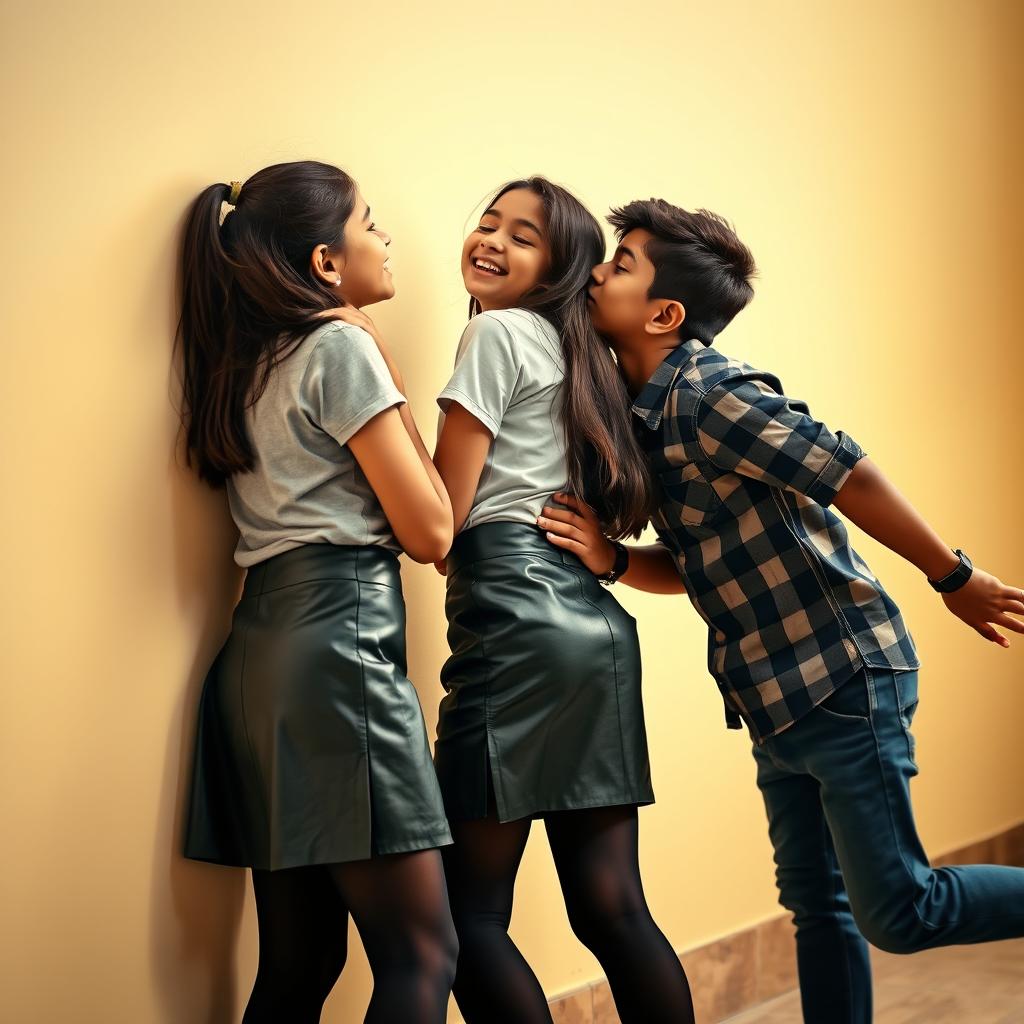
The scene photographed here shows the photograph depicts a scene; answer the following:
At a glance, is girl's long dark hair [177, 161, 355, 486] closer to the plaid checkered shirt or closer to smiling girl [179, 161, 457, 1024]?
smiling girl [179, 161, 457, 1024]

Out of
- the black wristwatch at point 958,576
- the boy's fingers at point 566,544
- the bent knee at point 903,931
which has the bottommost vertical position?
the bent knee at point 903,931

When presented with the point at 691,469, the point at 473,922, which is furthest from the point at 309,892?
the point at 691,469

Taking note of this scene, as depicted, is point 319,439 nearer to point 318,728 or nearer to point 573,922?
point 318,728

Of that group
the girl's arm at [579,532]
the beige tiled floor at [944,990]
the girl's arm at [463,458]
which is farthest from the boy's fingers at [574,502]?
the beige tiled floor at [944,990]

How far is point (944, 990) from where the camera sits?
8.23ft

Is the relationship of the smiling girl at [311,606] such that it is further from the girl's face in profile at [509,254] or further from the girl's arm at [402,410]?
the girl's face in profile at [509,254]

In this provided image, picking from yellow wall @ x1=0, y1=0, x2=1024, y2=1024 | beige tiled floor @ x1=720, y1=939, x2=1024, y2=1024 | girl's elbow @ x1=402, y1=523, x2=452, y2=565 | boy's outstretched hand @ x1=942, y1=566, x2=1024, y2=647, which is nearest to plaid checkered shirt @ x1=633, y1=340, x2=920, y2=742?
boy's outstretched hand @ x1=942, y1=566, x2=1024, y2=647

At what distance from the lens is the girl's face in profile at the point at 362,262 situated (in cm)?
161

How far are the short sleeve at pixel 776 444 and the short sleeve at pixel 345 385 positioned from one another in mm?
434

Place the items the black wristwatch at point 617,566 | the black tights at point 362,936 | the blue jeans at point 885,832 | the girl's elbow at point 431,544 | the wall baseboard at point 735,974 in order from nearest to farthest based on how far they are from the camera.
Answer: the black tights at point 362,936, the girl's elbow at point 431,544, the blue jeans at point 885,832, the black wristwatch at point 617,566, the wall baseboard at point 735,974

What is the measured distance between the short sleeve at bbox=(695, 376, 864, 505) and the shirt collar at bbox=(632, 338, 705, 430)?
3.2 inches

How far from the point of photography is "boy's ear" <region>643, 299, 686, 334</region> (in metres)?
1.73

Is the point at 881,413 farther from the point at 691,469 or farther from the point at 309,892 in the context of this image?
the point at 309,892

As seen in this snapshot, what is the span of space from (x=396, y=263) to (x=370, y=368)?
45 centimetres
